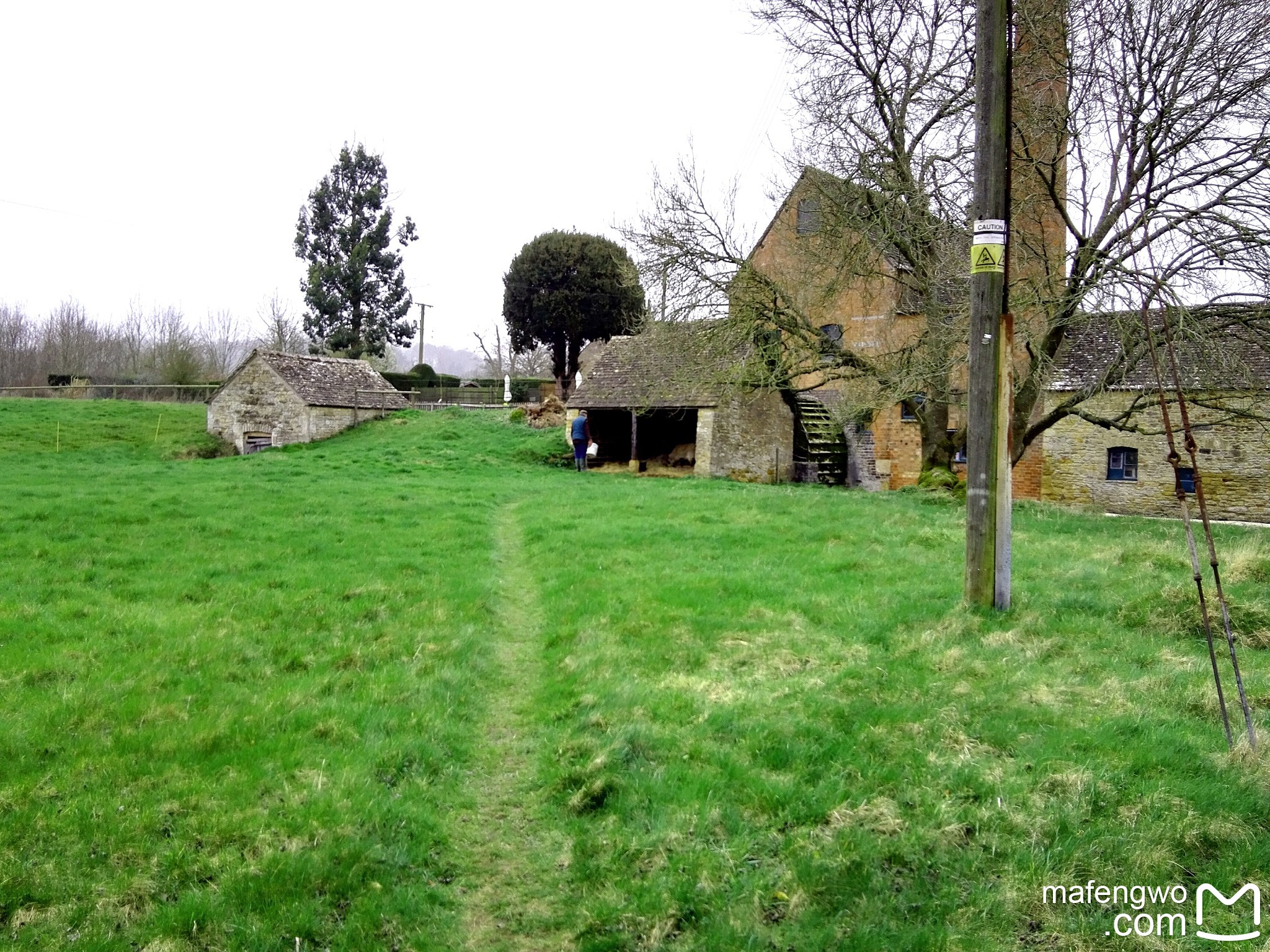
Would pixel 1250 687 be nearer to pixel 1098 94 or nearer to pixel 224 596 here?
pixel 224 596

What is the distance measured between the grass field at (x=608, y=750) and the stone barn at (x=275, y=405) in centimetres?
2140

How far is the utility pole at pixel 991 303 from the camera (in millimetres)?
7672

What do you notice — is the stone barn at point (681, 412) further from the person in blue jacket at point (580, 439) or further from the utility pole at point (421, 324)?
the utility pole at point (421, 324)

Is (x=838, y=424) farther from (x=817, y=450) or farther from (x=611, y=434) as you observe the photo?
(x=611, y=434)

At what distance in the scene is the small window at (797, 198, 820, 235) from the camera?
67.7 ft

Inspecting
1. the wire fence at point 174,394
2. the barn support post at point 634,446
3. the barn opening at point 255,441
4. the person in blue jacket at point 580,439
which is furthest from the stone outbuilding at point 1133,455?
the barn opening at point 255,441

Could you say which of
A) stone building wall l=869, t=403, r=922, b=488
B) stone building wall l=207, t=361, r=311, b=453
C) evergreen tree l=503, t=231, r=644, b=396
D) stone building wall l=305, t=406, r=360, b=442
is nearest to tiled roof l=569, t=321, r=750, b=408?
stone building wall l=869, t=403, r=922, b=488

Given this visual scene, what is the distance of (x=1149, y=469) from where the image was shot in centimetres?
2502

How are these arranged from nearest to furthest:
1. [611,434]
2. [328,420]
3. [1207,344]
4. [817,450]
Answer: [1207,344] < [817,450] < [611,434] < [328,420]

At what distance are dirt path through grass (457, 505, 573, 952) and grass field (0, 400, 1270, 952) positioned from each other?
0.08 ft

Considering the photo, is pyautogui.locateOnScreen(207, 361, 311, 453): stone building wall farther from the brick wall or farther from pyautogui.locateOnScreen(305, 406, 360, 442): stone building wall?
the brick wall

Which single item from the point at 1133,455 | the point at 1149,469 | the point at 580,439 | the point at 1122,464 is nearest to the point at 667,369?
the point at 580,439

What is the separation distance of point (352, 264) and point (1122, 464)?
4114cm

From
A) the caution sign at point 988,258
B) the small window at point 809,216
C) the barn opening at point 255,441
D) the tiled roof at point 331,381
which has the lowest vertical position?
the barn opening at point 255,441
